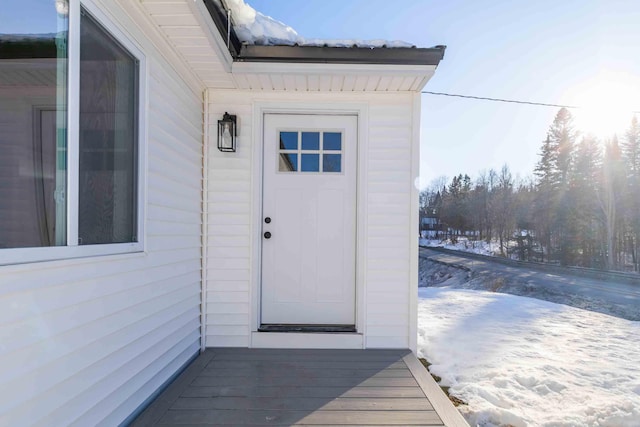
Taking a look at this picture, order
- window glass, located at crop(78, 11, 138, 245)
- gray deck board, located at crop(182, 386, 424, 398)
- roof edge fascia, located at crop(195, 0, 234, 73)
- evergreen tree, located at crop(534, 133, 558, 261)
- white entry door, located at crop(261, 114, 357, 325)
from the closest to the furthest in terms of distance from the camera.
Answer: window glass, located at crop(78, 11, 138, 245) → roof edge fascia, located at crop(195, 0, 234, 73) → gray deck board, located at crop(182, 386, 424, 398) → white entry door, located at crop(261, 114, 357, 325) → evergreen tree, located at crop(534, 133, 558, 261)

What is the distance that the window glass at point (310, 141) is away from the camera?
296 cm

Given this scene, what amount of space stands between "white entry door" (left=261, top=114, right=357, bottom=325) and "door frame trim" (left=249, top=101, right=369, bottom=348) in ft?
0.23

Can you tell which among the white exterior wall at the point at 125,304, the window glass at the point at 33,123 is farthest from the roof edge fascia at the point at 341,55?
the window glass at the point at 33,123

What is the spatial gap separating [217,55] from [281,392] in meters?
→ 2.31

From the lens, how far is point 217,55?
2195 millimetres

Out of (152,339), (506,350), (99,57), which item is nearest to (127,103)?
(99,57)

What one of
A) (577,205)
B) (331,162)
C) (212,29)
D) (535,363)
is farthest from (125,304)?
(577,205)

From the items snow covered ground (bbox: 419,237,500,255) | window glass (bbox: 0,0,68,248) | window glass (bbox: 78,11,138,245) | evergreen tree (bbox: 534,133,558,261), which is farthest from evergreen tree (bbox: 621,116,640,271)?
window glass (bbox: 0,0,68,248)

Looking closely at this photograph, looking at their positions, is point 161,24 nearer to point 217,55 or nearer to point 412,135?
point 217,55

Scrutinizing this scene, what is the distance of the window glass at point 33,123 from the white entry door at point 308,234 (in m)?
1.72

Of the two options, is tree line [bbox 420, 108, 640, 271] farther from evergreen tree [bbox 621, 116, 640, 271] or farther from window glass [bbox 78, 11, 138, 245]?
window glass [bbox 78, 11, 138, 245]

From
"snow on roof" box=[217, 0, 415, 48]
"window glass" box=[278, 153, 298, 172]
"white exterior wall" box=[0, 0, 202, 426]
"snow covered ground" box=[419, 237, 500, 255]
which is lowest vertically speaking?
"snow covered ground" box=[419, 237, 500, 255]

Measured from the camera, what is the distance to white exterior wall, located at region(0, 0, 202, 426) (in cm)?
113

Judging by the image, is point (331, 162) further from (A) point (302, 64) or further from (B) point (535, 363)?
(B) point (535, 363)
